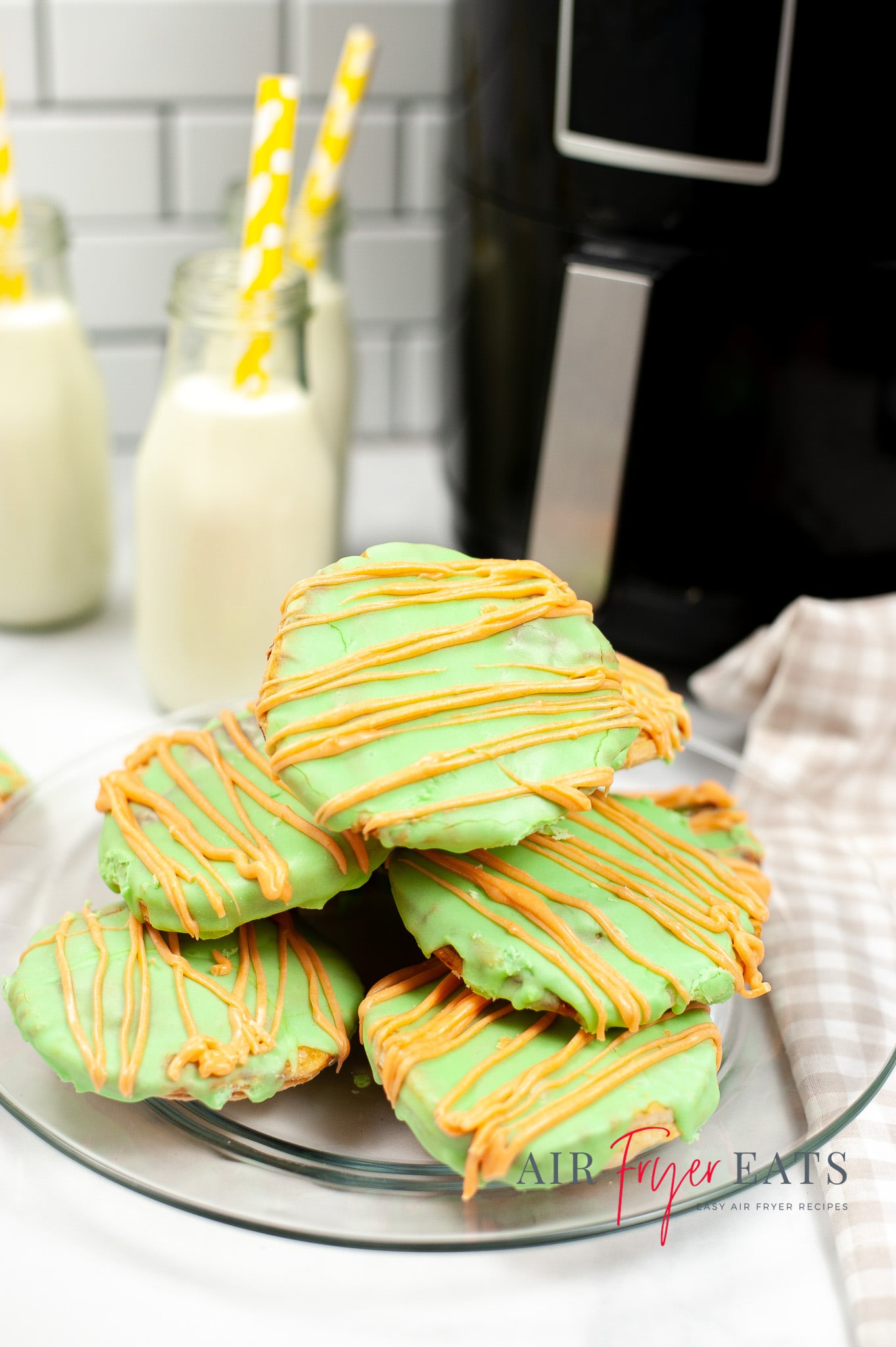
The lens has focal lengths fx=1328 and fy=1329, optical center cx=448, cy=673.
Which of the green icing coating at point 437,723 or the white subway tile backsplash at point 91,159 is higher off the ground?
the white subway tile backsplash at point 91,159

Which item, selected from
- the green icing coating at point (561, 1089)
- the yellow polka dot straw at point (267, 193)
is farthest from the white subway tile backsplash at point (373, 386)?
the green icing coating at point (561, 1089)

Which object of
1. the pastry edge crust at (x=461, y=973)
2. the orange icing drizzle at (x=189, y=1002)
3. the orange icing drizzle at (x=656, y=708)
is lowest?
the orange icing drizzle at (x=189, y=1002)

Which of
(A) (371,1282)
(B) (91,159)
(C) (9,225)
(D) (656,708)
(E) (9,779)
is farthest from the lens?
(B) (91,159)

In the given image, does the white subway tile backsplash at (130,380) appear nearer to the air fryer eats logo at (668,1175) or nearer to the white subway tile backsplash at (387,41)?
the white subway tile backsplash at (387,41)

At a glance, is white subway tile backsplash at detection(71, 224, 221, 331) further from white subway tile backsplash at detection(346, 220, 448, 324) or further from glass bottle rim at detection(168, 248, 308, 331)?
glass bottle rim at detection(168, 248, 308, 331)

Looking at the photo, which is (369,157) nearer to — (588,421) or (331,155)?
(331,155)

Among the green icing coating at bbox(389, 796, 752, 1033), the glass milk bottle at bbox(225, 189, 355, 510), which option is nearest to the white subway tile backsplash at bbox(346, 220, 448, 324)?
the glass milk bottle at bbox(225, 189, 355, 510)

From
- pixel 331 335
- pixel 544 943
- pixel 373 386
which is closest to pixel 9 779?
pixel 544 943
